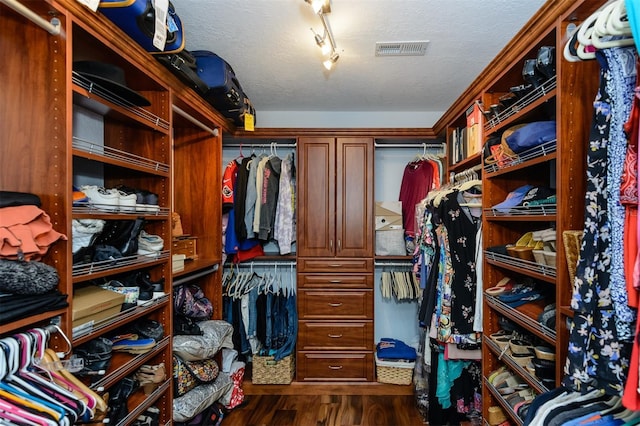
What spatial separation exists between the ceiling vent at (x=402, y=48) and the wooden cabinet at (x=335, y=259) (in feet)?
3.05

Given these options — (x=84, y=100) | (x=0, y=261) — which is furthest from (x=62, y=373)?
(x=84, y=100)

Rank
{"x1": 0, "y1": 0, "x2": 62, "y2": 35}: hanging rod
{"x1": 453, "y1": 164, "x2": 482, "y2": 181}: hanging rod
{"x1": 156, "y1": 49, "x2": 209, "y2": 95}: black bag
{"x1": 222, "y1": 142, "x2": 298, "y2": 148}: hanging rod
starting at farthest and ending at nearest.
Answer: {"x1": 222, "y1": 142, "x2": 298, "y2": 148}: hanging rod, {"x1": 453, "y1": 164, "x2": 482, "y2": 181}: hanging rod, {"x1": 156, "y1": 49, "x2": 209, "y2": 95}: black bag, {"x1": 0, "y1": 0, "x2": 62, "y2": 35}: hanging rod

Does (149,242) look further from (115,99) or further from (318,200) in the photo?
(318,200)

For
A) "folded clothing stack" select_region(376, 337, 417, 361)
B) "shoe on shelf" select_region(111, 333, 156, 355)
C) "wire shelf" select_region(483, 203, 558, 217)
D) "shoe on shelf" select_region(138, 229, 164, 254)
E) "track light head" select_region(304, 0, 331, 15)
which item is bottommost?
"folded clothing stack" select_region(376, 337, 417, 361)

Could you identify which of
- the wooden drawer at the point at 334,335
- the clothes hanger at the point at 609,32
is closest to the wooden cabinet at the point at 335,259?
the wooden drawer at the point at 334,335

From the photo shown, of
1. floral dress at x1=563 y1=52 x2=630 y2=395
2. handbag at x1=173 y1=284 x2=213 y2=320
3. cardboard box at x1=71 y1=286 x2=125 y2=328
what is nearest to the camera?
floral dress at x1=563 y1=52 x2=630 y2=395

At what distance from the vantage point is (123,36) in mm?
1438

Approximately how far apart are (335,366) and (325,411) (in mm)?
362

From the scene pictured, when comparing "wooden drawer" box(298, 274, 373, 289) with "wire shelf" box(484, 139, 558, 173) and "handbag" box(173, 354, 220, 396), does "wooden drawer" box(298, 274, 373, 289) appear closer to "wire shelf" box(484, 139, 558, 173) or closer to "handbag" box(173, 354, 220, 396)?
"handbag" box(173, 354, 220, 396)

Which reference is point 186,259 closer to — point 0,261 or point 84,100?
point 84,100

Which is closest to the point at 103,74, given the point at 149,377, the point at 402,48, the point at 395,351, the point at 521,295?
the point at 149,377

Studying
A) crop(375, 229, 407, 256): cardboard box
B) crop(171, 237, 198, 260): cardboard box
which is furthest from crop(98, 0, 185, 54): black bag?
crop(375, 229, 407, 256): cardboard box

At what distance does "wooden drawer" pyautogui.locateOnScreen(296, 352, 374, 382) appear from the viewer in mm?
2914

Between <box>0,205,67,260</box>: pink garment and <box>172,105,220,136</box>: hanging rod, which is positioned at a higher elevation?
<box>172,105,220,136</box>: hanging rod
